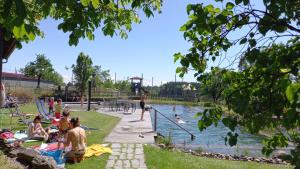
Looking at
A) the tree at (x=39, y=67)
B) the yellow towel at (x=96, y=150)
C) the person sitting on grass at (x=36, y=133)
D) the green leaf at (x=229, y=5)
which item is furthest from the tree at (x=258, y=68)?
the tree at (x=39, y=67)

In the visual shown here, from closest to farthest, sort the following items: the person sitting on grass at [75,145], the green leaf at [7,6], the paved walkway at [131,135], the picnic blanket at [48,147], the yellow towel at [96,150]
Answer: the green leaf at [7,6], the person sitting on grass at [75,145], the yellow towel at [96,150], the picnic blanket at [48,147], the paved walkway at [131,135]

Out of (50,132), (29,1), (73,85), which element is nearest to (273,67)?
(29,1)

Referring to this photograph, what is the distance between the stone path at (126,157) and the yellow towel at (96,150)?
22 centimetres

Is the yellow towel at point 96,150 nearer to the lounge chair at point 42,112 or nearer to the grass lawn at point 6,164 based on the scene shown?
the grass lawn at point 6,164

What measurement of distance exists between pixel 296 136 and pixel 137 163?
6.38 metres

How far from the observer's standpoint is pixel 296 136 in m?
2.82

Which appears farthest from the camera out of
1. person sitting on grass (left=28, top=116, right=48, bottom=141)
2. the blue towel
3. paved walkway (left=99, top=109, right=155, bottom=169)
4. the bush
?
the bush

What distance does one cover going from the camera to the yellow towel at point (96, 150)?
374 inches

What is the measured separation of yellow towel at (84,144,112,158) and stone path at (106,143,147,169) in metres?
0.22

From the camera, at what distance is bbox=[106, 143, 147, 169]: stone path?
8.64m

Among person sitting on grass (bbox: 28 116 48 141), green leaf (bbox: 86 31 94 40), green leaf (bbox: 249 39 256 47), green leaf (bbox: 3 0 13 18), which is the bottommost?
person sitting on grass (bbox: 28 116 48 141)

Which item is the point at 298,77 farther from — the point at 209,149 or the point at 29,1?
the point at 209,149

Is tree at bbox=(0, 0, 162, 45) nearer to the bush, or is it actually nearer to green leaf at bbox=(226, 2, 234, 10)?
green leaf at bbox=(226, 2, 234, 10)

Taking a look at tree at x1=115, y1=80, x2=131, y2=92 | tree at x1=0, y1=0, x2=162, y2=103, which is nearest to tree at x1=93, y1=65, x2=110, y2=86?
tree at x1=115, y1=80, x2=131, y2=92
